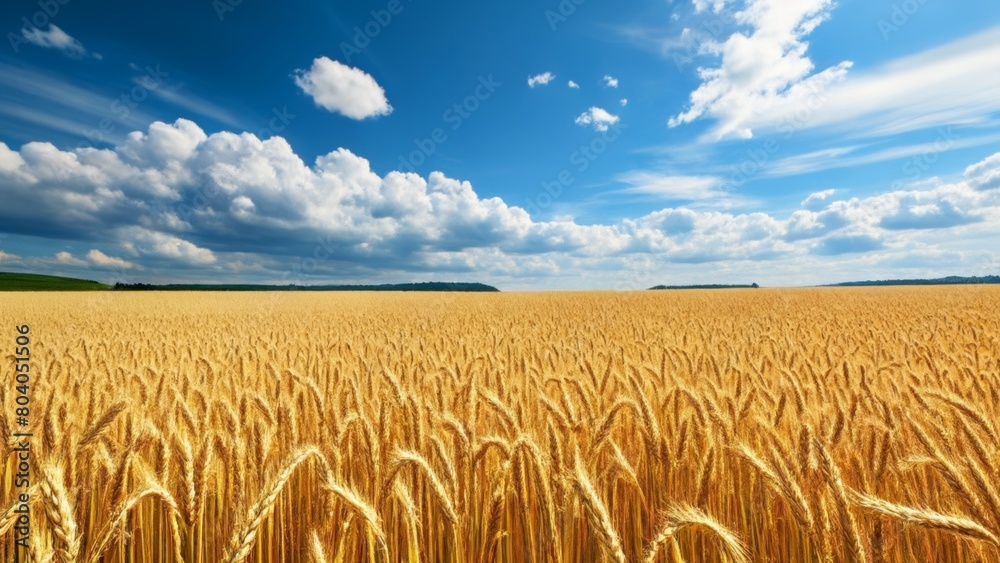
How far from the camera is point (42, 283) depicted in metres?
82.9

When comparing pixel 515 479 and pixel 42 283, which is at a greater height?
pixel 42 283

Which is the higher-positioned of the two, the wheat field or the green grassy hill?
the green grassy hill

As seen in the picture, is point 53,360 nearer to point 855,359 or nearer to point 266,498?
point 266,498

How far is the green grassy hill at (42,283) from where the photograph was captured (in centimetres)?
7700

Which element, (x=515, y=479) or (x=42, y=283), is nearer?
(x=515, y=479)

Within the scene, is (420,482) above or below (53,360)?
below

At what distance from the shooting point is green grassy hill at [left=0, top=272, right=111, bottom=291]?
77.0 metres

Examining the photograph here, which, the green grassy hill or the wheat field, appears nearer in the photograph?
the wheat field

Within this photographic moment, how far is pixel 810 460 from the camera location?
213 centimetres

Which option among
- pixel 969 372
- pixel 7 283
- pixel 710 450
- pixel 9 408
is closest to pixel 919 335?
pixel 969 372

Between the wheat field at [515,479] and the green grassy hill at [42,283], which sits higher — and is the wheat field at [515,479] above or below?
below

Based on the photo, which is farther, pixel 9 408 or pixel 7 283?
pixel 7 283

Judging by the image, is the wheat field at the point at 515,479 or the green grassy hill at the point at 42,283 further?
the green grassy hill at the point at 42,283

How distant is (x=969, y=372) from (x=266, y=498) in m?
5.94
